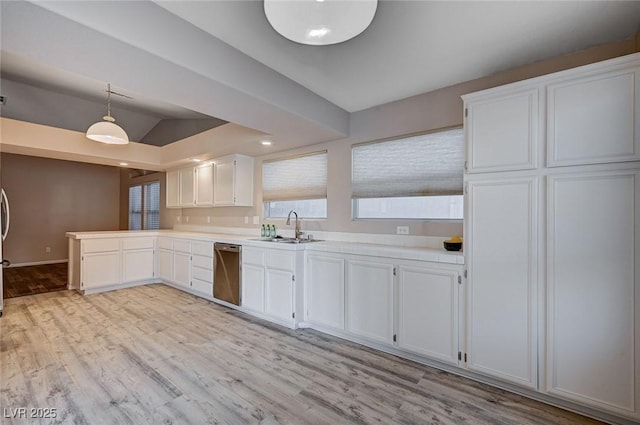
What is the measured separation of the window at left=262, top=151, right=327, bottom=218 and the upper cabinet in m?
0.30

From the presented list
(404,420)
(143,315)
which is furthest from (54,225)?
(404,420)

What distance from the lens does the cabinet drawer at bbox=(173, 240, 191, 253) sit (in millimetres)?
4586

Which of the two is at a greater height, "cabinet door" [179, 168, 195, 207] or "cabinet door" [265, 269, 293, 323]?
"cabinet door" [179, 168, 195, 207]

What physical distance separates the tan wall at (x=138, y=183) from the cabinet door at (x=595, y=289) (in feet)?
20.6

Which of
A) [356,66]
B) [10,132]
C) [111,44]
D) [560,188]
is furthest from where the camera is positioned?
[10,132]

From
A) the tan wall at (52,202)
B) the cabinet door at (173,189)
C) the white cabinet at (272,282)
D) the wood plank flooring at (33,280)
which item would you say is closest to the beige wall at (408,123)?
the white cabinet at (272,282)

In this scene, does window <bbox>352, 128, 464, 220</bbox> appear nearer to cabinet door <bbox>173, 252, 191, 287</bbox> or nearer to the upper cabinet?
the upper cabinet

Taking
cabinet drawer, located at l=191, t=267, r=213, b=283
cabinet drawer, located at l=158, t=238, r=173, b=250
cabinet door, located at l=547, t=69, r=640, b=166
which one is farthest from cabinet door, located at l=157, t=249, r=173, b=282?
cabinet door, located at l=547, t=69, r=640, b=166

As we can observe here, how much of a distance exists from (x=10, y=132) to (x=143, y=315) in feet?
9.47

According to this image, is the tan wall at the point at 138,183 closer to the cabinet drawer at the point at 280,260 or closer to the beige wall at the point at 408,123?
the beige wall at the point at 408,123

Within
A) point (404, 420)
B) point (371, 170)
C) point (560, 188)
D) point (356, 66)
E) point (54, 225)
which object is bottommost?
point (404, 420)

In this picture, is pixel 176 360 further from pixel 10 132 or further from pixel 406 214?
pixel 10 132

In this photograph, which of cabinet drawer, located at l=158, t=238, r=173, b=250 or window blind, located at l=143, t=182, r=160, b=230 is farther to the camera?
window blind, located at l=143, t=182, r=160, b=230

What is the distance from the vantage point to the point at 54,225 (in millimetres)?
7449
